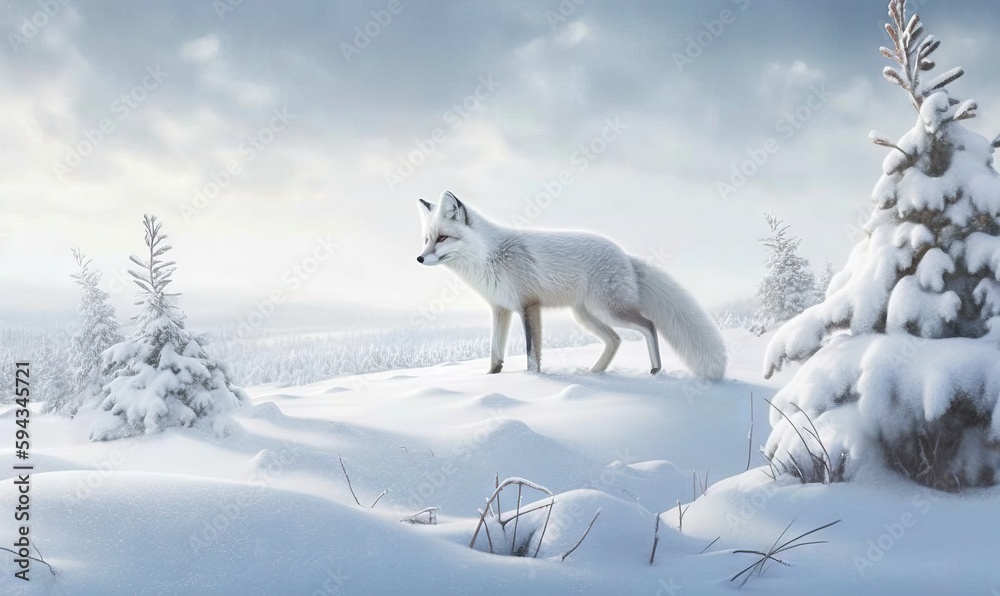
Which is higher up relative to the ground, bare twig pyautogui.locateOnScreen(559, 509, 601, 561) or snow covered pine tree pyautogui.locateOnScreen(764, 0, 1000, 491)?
snow covered pine tree pyautogui.locateOnScreen(764, 0, 1000, 491)

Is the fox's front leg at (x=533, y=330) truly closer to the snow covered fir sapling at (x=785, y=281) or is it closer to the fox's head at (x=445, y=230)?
the fox's head at (x=445, y=230)

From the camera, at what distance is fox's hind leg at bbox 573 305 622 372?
23.8ft

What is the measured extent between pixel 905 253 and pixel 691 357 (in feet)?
11.7

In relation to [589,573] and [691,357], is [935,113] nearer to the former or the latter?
[589,573]

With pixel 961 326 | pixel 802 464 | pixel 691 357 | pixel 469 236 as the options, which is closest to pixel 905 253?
pixel 961 326

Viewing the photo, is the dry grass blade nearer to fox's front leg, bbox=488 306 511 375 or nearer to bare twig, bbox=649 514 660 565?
bare twig, bbox=649 514 660 565

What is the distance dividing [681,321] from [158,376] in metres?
5.11

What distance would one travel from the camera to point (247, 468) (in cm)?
450

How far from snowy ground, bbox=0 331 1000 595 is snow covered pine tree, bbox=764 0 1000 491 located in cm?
19

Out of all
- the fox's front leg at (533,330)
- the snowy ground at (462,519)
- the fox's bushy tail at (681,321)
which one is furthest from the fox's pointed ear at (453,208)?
the snowy ground at (462,519)

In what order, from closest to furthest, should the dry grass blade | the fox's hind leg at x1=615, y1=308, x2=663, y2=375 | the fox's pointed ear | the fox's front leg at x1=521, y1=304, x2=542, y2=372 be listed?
the dry grass blade → the fox's hind leg at x1=615, y1=308, x2=663, y2=375 → the fox's pointed ear → the fox's front leg at x1=521, y1=304, x2=542, y2=372

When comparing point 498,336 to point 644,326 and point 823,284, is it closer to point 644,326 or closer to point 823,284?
point 644,326

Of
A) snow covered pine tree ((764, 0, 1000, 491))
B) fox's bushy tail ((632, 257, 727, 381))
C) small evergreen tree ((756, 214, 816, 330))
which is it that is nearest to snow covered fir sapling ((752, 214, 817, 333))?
small evergreen tree ((756, 214, 816, 330))

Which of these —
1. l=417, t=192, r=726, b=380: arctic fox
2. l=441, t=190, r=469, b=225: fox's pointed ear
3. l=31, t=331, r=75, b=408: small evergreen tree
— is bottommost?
l=31, t=331, r=75, b=408: small evergreen tree
